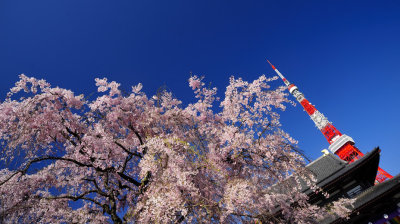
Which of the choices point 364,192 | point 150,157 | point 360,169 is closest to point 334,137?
point 360,169

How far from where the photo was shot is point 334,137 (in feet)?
116

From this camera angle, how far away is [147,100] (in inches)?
342

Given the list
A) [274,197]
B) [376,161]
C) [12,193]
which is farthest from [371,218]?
[12,193]

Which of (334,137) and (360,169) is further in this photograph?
(334,137)

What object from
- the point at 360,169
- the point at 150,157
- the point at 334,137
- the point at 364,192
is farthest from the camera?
the point at 334,137

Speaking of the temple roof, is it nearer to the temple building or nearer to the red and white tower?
the temple building

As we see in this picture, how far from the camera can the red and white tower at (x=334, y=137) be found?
30766 millimetres

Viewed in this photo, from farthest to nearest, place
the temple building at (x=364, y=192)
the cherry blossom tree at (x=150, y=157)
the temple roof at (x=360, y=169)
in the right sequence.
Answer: the temple roof at (x=360, y=169) → the temple building at (x=364, y=192) → the cherry blossom tree at (x=150, y=157)

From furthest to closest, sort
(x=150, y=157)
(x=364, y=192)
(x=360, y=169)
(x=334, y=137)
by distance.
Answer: (x=334, y=137), (x=360, y=169), (x=364, y=192), (x=150, y=157)

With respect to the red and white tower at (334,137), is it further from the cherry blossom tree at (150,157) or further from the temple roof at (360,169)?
the cherry blossom tree at (150,157)

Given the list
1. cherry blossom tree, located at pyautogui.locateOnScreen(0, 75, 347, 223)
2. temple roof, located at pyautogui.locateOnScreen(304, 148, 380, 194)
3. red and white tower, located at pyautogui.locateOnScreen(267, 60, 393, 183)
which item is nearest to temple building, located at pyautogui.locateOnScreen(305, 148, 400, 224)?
temple roof, located at pyautogui.locateOnScreen(304, 148, 380, 194)

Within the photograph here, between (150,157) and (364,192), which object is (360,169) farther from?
(150,157)

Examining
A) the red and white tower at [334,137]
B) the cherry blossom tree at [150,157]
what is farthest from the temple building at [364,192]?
the red and white tower at [334,137]

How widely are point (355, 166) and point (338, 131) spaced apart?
28.0m
